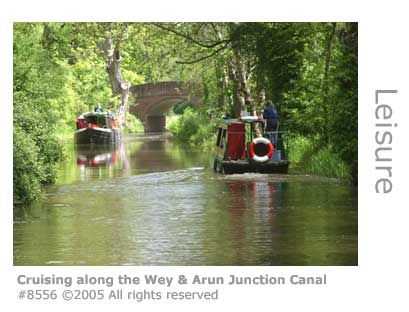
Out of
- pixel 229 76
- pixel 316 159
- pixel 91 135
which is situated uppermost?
pixel 229 76

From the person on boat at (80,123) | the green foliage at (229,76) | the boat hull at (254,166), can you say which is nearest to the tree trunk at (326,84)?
the green foliage at (229,76)

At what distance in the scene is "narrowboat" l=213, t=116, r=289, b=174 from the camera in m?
25.1

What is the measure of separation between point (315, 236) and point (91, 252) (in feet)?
10.2

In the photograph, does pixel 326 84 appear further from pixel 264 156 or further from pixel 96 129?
pixel 96 129

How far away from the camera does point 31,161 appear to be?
59.6 ft

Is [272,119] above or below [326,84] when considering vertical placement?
below

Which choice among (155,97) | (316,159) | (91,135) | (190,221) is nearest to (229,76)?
(91,135)

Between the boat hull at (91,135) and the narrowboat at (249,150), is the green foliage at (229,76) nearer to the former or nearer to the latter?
the narrowboat at (249,150)

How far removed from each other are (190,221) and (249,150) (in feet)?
29.1

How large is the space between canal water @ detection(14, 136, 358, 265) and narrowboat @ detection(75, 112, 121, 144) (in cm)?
2251

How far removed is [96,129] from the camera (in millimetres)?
48938
